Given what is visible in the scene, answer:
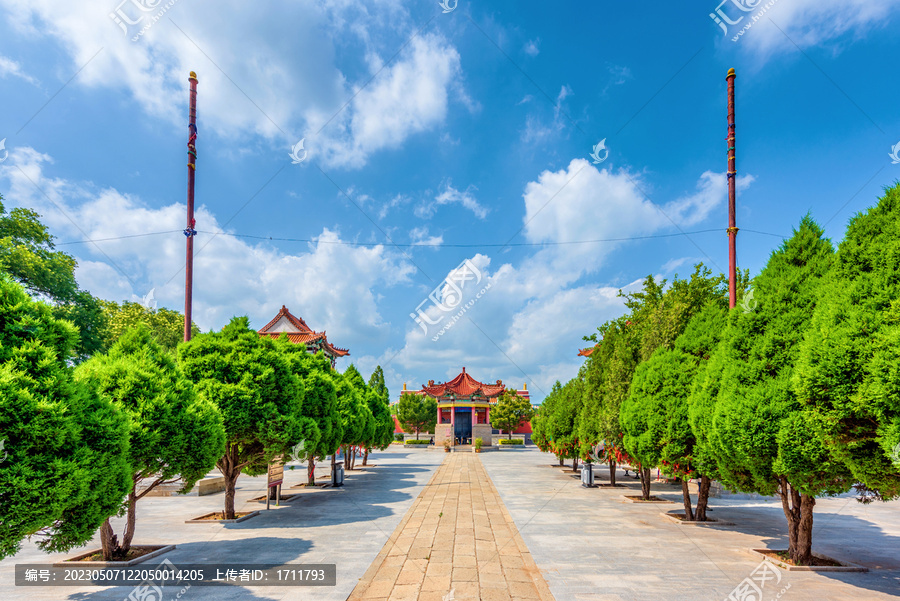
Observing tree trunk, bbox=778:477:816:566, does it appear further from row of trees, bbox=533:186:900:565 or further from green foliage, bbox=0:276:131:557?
green foliage, bbox=0:276:131:557

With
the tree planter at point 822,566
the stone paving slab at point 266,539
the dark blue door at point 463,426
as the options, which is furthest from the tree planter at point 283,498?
the dark blue door at point 463,426

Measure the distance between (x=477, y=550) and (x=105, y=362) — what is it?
7.46 meters

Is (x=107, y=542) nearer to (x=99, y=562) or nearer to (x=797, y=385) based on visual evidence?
(x=99, y=562)

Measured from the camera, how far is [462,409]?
55.4 m

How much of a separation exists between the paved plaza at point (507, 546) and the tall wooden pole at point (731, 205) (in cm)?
546

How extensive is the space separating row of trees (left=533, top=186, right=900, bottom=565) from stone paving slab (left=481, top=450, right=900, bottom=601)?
1184 mm

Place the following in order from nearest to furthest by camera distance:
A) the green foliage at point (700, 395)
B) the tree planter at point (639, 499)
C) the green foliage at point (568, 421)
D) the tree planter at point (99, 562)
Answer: the tree planter at point (99, 562), the green foliage at point (700, 395), the tree planter at point (639, 499), the green foliage at point (568, 421)

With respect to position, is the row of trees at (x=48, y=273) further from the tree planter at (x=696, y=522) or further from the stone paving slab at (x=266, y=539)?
the tree planter at (x=696, y=522)

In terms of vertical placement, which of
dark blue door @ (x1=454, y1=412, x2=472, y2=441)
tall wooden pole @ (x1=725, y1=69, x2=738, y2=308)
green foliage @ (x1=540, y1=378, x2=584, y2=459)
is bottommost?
dark blue door @ (x1=454, y1=412, x2=472, y2=441)

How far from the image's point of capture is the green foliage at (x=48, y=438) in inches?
189

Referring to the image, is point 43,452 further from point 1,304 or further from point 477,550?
point 477,550

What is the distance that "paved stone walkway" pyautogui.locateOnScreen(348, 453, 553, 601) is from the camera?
6902 mm

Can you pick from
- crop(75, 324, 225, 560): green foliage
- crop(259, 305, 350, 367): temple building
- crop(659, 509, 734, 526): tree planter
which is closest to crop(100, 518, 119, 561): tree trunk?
crop(75, 324, 225, 560): green foliage

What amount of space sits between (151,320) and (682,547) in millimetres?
38489
